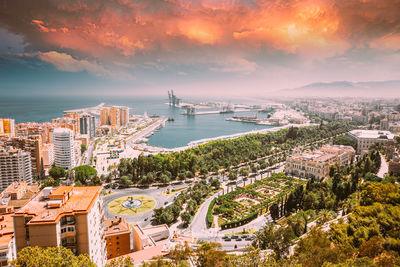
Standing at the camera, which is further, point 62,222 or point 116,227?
point 116,227

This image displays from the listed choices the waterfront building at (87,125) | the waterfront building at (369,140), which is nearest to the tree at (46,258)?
the waterfront building at (369,140)

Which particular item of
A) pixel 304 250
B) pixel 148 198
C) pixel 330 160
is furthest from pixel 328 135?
pixel 304 250

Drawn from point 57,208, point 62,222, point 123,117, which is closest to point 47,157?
point 57,208

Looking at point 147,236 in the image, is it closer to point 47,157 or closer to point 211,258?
point 211,258

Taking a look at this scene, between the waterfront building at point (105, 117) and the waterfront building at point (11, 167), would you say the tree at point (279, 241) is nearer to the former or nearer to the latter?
the waterfront building at point (11, 167)

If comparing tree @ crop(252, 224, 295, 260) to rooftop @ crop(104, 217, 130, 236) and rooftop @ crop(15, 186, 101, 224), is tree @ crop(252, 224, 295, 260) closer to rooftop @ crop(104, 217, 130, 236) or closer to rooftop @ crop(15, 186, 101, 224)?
rooftop @ crop(104, 217, 130, 236)
